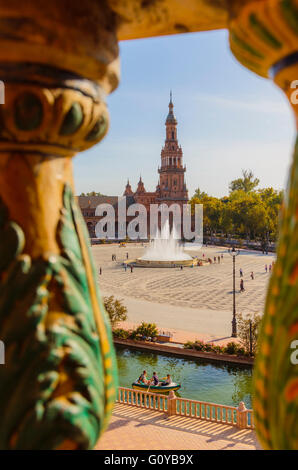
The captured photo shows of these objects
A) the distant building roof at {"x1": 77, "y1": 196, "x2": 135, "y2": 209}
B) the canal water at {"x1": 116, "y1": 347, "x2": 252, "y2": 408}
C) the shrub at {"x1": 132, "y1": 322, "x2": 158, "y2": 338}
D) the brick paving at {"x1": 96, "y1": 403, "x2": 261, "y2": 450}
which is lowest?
the canal water at {"x1": 116, "y1": 347, "x2": 252, "y2": 408}

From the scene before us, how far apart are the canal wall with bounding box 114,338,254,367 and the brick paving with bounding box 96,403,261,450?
528 centimetres

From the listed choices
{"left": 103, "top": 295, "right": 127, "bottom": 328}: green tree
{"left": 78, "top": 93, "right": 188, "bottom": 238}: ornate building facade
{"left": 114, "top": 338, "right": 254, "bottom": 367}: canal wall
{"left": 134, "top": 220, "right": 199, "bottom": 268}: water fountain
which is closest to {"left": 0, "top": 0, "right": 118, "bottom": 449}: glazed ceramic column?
{"left": 114, "top": 338, "right": 254, "bottom": 367}: canal wall

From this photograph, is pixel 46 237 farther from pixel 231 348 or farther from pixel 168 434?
pixel 231 348

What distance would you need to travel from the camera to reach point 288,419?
3.00 feet

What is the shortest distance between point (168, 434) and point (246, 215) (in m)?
52.0

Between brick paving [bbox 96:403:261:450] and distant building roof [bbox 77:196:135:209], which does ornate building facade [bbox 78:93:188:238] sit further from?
brick paving [bbox 96:403:261:450]

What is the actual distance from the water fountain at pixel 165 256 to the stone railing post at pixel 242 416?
101ft

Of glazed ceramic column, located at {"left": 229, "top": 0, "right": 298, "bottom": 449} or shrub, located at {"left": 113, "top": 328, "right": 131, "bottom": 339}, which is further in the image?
shrub, located at {"left": 113, "top": 328, "right": 131, "bottom": 339}

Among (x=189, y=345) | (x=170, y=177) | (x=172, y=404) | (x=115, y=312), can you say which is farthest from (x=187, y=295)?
(x=170, y=177)

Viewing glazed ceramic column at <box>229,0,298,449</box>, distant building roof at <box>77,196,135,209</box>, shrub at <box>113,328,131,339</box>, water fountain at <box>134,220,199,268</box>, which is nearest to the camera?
glazed ceramic column at <box>229,0,298,449</box>

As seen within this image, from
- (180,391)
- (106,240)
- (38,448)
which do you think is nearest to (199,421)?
(180,391)

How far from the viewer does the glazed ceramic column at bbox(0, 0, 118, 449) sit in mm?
1045

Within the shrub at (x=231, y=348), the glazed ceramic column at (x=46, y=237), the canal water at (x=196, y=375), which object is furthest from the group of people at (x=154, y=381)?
the glazed ceramic column at (x=46, y=237)

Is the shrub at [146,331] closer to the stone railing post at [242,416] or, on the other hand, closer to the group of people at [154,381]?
the group of people at [154,381]
